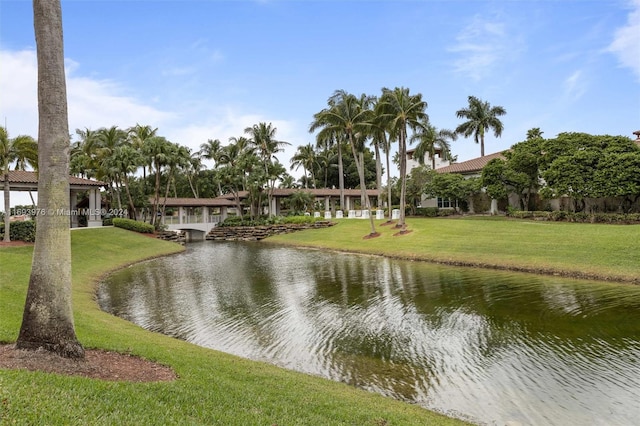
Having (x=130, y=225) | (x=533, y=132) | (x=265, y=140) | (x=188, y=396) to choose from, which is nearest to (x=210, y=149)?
(x=265, y=140)

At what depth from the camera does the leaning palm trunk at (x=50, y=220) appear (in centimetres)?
641

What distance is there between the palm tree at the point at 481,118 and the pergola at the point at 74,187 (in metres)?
49.7

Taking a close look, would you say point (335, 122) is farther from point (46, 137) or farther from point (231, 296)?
point (46, 137)

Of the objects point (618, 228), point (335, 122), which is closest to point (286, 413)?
point (618, 228)

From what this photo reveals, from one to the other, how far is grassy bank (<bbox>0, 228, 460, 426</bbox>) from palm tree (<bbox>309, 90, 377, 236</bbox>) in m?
29.0

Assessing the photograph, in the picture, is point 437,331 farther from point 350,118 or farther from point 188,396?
point 350,118

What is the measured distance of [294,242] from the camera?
141 feet

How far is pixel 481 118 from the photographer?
5769 cm

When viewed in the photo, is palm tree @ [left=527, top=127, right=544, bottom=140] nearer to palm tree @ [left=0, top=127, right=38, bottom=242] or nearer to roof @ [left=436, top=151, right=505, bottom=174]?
roof @ [left=436, top=151, right=505, bottom=174]

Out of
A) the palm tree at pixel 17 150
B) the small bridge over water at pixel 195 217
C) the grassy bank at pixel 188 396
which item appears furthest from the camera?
the small bridge over water at pixel 195 217

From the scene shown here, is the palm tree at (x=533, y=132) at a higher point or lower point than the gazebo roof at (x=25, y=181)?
higher

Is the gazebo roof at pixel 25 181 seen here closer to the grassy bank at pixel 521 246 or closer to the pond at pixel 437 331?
the pond at pixel 437 331

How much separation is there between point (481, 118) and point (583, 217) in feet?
Result: 93.8

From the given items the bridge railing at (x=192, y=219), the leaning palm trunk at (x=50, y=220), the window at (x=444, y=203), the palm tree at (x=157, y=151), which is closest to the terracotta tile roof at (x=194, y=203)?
the bridge railing at (x=192, y=219)
